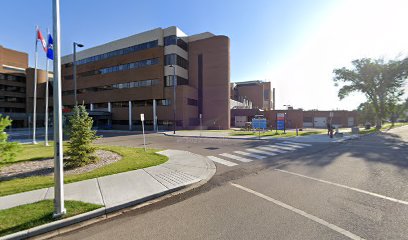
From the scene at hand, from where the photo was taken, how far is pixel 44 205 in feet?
15.7

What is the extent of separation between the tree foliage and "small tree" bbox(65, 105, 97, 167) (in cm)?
4647

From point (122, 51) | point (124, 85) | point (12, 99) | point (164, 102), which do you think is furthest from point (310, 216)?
point (12, 99)

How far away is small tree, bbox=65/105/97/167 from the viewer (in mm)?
9102

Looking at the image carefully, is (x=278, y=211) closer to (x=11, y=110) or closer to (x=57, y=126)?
(x=57, y=126)

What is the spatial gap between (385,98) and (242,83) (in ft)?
153

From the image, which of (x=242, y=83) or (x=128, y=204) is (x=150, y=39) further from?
(x=242, y=83)

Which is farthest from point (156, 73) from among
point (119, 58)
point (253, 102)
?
point (253, 102)

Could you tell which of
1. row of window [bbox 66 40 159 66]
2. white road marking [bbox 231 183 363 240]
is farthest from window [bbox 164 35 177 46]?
white road marking [bbox 231 183 363 240]

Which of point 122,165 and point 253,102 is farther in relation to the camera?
point 253,102

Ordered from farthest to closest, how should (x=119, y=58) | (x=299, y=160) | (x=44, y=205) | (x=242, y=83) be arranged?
(x=242, y=83), (x=119, y=58), (x=299, y=160), (x=44, y=205)

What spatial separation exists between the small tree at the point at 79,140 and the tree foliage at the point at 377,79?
46468 mm

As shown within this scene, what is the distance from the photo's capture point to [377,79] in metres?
37.2

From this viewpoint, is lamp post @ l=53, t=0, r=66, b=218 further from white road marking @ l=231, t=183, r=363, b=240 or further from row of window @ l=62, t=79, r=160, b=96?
row of window @ l=62, t=79, r=160, b=96

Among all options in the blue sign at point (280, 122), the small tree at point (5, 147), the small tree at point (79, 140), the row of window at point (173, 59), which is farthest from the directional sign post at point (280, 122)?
the small tree at point (5, 147)
